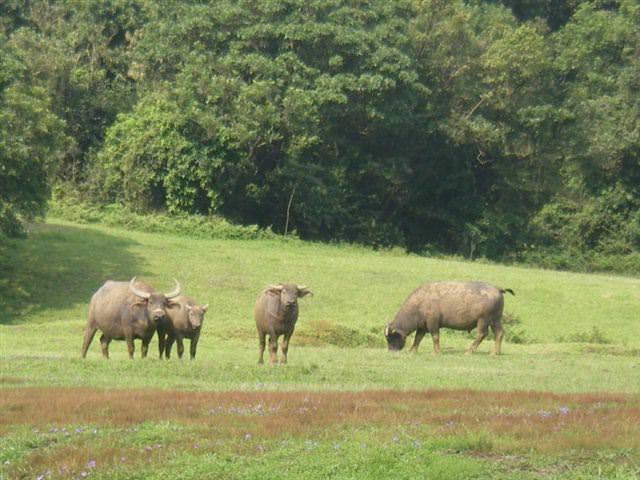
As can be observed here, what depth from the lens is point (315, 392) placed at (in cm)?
1764

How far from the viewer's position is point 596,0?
6638 cm

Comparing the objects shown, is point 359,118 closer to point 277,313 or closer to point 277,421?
point 277,313

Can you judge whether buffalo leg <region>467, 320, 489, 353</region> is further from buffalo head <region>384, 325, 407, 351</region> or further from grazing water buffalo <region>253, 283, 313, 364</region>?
grazing water buffalo <region>253, 283, 313, 364</region>

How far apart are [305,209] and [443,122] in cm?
769

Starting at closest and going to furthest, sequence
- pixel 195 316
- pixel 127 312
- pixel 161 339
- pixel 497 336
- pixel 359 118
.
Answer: pixel 127 312 < pixel 161 339 < pixel 195 316 < pixel 497 336 < pixel 359 118

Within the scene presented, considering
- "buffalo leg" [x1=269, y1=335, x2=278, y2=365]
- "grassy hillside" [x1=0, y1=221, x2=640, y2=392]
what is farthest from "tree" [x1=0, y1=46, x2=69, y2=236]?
"buffalo leg" [x1=269, y1=335, x2=278, y2=365]

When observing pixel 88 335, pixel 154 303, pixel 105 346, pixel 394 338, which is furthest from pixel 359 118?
pixel 154 303

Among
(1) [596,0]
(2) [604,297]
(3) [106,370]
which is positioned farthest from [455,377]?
(1) [596,0]

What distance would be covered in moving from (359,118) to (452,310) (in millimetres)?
25873

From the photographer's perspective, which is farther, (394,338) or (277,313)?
(394,338)

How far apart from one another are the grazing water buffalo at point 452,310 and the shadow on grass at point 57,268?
12.5 m

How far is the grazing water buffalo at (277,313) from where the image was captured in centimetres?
2436

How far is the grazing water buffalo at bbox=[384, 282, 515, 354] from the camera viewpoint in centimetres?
2986

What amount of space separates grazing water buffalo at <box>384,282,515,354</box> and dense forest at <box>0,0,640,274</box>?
67.4 ft
